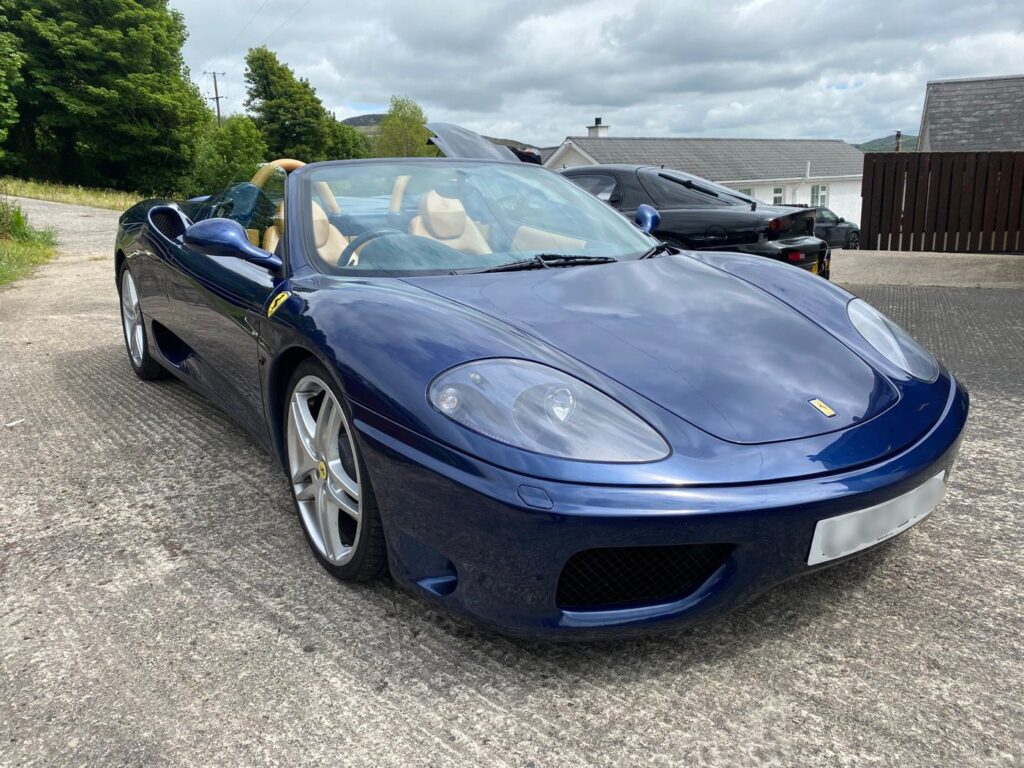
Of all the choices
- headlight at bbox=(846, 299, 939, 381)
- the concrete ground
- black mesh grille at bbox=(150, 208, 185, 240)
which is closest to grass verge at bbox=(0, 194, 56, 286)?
black mesh grille at bbox=(150, 208, 185, 240)

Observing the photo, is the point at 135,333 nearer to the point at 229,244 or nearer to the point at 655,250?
the point at 229,244

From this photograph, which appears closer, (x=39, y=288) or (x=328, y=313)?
(x=328, y=313)

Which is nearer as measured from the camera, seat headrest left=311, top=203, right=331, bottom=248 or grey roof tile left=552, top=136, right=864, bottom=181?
seat headrest left=311, top=203, right=331, bottom=248

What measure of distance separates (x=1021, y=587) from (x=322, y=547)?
1.87m

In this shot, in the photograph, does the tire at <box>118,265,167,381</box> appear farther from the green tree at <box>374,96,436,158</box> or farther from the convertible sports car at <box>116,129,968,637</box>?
the green tree at <box>374,96,436,158</box>

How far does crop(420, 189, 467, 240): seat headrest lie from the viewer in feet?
9.11

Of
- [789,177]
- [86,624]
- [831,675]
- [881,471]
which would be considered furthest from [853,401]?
[789,177]

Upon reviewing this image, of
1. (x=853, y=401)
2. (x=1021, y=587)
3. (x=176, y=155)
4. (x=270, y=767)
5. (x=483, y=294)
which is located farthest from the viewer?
(x=176, y=155)

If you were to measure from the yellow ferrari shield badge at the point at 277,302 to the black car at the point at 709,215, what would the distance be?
405cm

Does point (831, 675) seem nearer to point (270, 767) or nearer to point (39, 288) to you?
point (270, 767)

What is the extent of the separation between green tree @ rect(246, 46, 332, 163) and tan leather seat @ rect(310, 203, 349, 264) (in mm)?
59634

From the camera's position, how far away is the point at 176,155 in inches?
1629

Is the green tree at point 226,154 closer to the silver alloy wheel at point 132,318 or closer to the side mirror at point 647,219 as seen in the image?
the silver alloy wheel at point 132,318

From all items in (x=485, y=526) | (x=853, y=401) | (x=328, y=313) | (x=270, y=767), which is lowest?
(x=270, y=767)
